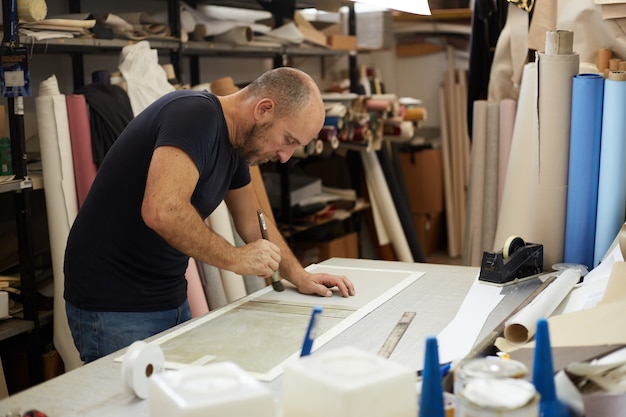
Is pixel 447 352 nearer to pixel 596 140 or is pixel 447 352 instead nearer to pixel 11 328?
pixel 596 140

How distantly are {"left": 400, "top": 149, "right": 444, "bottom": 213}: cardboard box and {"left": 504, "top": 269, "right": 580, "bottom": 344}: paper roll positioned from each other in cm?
396

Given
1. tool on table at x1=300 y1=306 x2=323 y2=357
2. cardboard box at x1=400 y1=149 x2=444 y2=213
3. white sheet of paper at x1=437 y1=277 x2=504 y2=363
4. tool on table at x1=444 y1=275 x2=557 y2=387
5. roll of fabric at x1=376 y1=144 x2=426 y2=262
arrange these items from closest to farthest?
tool on table at x1=300 y1=306 x2=323 y2=357, tool on table at x1=444 y1=275 x2=557 y2=387, white sheet of paper at x1=437 y1=277 x2=504 y2=363, roll of fabric at x1=376 y1=144 x2=426 y2=262, cardboard box at x1=400 y1=149 x2=444 y2=213

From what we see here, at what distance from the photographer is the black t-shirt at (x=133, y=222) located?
2.04 m

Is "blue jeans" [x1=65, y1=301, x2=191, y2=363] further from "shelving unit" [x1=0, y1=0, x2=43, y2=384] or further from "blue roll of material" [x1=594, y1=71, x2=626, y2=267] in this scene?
"blue roll of material" [x1=594, y1=71, x2=626, y2=267]

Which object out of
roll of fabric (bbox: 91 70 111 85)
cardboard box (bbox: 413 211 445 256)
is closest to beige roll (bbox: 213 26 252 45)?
roll of fabric (bbox: 91 70 111 85)

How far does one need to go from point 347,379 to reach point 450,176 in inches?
207

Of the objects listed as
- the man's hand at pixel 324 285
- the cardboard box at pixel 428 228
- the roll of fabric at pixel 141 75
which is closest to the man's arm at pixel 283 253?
the man's hand at pixel 324 285

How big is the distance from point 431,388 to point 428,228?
16.6ft

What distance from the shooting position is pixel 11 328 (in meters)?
2.83

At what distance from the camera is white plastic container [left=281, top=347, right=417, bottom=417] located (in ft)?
3.02

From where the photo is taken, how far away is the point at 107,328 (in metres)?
2.12

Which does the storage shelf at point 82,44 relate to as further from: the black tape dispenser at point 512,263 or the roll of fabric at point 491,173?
the black tape dispenser at point 512,263

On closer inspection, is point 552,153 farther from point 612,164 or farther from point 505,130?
point 505,130

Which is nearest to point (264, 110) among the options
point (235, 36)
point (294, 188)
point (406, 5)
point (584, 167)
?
point (406, 5)
